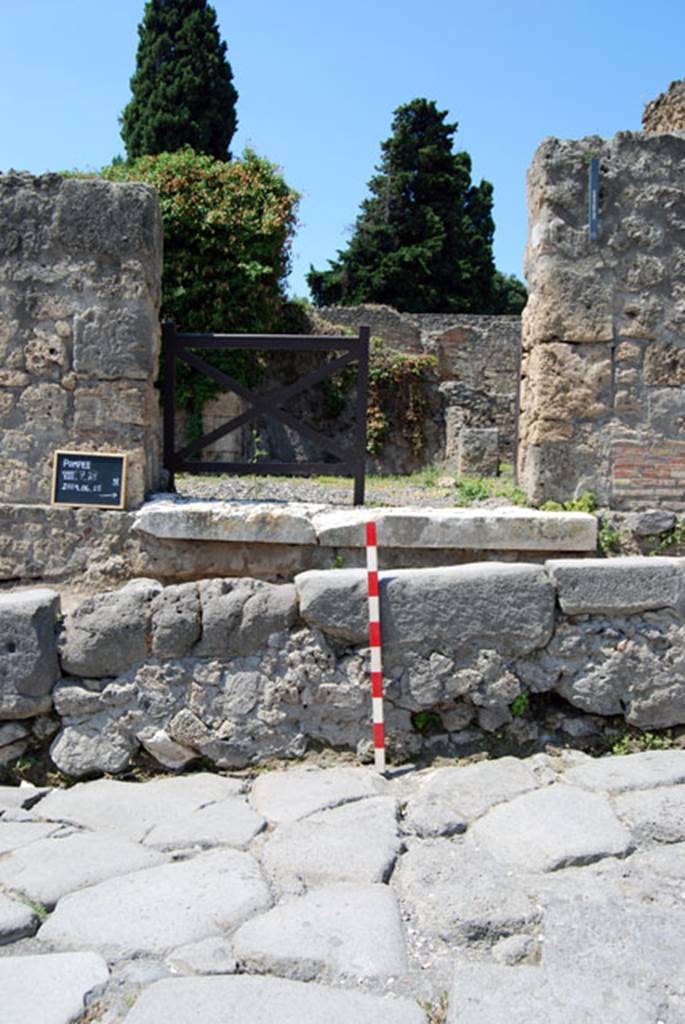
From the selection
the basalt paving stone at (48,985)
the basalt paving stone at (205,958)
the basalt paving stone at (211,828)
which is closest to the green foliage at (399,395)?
the basalt paving stone at (211,828)

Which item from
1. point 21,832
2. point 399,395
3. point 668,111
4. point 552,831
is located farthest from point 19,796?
point 399,395

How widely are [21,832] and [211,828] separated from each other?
0.71 meters

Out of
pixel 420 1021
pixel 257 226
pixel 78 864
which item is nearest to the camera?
pixel 420 1021

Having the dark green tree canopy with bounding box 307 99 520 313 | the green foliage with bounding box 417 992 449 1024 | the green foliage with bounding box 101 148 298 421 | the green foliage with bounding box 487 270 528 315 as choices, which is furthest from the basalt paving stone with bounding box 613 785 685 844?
the green foliage with bounding box 487 270 528 315

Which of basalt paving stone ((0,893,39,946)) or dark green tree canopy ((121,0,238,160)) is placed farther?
dark green tree canopy ((121,0,238,160))

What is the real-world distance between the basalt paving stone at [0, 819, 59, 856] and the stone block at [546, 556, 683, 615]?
94.5 inches

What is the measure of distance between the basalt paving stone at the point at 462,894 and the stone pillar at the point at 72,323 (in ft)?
8.68

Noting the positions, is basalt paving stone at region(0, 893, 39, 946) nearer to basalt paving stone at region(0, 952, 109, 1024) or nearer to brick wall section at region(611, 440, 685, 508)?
basalt paving stone at region(0, 952, 109, 1024)

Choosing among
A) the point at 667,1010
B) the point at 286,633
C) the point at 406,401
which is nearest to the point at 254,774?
the point at 286,633

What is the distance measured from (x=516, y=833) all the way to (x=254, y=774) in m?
1.32

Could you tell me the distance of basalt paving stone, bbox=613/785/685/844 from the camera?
3225mm

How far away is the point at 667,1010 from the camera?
7.34 ft

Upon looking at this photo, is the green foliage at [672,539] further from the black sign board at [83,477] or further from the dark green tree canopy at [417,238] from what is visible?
the dark green tree canopy at [417,238]

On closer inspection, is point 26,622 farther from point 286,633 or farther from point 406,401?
point 406,401
